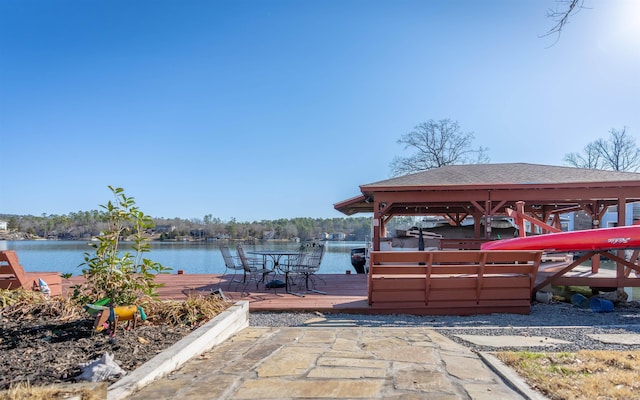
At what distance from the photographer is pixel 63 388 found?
212cm

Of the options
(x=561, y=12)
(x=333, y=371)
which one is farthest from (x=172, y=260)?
(x=561, y=12)

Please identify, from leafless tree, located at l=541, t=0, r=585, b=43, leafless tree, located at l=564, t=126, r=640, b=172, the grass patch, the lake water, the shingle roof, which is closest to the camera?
the grass patch

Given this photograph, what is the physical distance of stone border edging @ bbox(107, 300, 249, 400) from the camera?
7.46ft

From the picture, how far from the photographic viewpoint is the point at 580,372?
279cm

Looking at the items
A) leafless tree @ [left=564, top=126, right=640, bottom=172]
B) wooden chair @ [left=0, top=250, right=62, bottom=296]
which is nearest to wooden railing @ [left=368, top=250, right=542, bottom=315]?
wooden chair @ [left=0, top=250, right=62, bottom=296]

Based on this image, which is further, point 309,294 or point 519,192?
point 519,192

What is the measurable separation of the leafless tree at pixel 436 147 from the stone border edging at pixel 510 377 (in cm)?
2992

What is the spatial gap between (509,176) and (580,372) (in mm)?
8148

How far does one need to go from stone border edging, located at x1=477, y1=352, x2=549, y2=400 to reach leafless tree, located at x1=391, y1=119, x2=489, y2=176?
29.9 m

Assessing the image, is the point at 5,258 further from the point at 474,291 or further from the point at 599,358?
the point at 599,358

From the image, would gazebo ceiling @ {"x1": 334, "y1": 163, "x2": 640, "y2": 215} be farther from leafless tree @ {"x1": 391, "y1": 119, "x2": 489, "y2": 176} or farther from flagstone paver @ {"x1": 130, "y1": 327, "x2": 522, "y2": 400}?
leafless tree @ {"x1": 391, "y1": 119, "x2": 489, "y2": 176}

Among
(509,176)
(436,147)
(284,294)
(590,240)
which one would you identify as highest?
(436,147)

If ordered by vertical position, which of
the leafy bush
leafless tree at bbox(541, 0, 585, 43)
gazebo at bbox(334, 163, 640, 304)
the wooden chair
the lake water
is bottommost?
the lake water

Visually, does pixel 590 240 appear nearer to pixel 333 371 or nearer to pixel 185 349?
pixel 333 371
